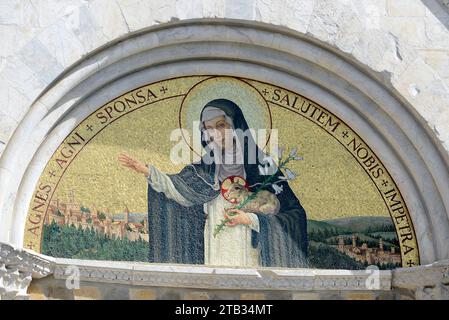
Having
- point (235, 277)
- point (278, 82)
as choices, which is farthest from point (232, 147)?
point (235, 277)

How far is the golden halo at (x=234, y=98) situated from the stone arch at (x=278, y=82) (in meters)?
0.10

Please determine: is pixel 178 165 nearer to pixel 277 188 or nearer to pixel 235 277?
pixel 277 188

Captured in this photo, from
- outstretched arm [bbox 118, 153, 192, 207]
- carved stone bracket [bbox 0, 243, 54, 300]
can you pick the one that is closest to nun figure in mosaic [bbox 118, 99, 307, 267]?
outstretched arm [bbox 118, 153, 192, 207]

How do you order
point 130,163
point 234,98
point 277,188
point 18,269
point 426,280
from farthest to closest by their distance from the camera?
point 234,98, point 277,188, point 130,163, point 426,280, point 18,269

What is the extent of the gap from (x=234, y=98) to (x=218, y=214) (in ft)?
3.22

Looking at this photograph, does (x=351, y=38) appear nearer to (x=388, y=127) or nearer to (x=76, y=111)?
(x=388, y=127)

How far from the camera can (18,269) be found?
428 inches

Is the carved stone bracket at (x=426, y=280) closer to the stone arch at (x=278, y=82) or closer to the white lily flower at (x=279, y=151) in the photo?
the stone arch at (x=278, y=82)

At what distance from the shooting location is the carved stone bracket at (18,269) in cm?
1075

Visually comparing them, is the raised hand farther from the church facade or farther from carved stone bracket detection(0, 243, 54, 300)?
carved stone bracket detection(0, 243, 54, 300)

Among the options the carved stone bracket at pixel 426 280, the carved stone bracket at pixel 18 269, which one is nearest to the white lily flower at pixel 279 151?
the carved stone bracket at pixel 426 280
